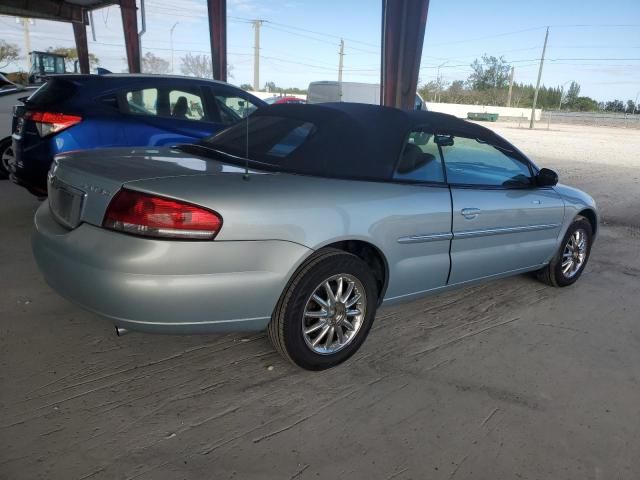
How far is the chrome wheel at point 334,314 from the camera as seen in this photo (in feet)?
8.97

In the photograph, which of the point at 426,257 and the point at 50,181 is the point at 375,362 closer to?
the point at 426,257

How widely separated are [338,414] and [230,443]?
541 mm

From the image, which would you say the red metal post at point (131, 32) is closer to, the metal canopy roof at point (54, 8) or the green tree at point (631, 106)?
the metal canopy roof at point (54, 8)

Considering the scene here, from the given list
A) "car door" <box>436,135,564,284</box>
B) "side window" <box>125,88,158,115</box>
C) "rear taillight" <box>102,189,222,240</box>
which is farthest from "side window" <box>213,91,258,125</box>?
"rear taillight" <box>102,189,222,240</box>

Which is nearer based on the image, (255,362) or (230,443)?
(230,443)

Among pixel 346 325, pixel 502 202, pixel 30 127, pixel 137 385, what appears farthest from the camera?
pixel 30 127

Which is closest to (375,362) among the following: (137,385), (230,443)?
(230,443)

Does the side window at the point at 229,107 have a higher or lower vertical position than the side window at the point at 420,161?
higher

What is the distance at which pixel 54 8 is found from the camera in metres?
27.9

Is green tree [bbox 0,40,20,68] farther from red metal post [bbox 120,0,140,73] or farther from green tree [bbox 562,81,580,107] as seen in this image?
green tree [bbox 562,81,580,107]

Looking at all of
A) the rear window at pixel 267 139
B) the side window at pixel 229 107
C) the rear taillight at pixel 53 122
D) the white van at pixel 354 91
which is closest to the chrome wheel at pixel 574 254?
the rear window at pixel 267 139

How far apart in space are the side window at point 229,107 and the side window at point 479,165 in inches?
122

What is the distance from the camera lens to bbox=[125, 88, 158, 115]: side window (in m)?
5.30

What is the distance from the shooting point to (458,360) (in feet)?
10.0
